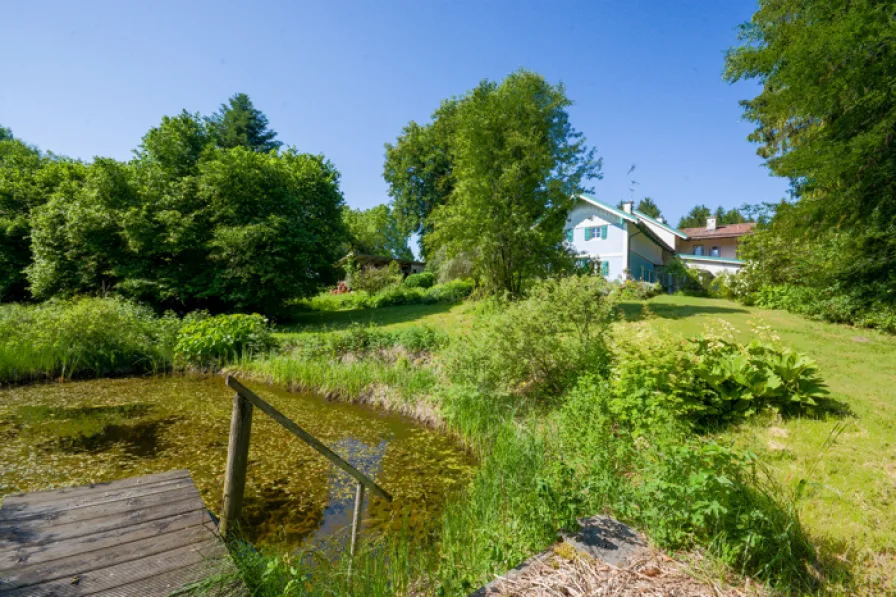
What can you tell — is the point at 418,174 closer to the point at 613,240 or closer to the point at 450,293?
the point at 450,293

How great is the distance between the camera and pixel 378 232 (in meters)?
51.3

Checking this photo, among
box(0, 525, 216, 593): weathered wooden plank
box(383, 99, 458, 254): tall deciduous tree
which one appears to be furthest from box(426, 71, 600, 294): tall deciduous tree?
box(383, 99, 458, 254): tall deciduous tree

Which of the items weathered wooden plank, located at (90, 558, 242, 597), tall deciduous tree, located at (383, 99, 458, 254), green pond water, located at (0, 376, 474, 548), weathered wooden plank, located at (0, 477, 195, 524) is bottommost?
green pond water, located at (0, 376, 474, 548)

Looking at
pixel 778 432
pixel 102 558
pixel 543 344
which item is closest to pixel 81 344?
pixel 102 558

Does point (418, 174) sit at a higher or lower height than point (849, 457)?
higher

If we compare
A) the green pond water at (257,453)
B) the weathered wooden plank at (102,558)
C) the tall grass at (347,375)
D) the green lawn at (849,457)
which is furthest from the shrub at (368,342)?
the weathered wooden plank at (102,558)

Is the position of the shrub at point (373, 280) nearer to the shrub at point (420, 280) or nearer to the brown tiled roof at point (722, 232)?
the shrub at point (420, 280)

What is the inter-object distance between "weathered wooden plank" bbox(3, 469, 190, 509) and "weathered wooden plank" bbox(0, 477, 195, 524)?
5 cm

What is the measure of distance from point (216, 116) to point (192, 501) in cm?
4003

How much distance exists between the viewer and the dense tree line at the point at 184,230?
54.7 feet

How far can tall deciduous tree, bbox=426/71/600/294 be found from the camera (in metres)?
15.2

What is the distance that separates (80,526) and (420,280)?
28294 millimetres

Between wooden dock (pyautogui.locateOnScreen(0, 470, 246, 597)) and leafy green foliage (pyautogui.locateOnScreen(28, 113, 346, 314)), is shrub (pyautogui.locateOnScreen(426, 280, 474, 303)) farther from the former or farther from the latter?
wooden dock (pyautogui.locateOnScreen(0, 470, 246, 597))

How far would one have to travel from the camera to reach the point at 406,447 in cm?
655
